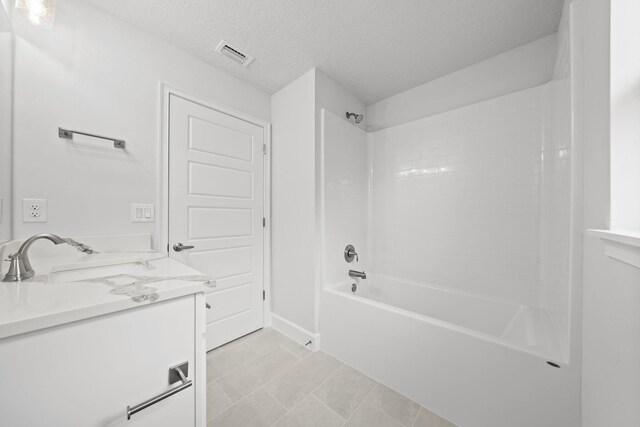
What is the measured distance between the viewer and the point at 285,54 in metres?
1.81

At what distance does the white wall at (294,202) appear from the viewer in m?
1.96

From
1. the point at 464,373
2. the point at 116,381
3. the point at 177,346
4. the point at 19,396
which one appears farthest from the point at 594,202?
the point at 19,396

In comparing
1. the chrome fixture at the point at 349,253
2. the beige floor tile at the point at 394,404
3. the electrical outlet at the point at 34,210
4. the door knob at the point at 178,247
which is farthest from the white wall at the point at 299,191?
the electrical outlet at the point at 34,210

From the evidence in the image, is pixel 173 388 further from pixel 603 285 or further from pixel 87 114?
pixel 87 114

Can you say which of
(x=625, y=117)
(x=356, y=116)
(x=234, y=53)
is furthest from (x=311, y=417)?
(x=234, y=53)

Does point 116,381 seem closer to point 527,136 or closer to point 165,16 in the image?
point 165,16

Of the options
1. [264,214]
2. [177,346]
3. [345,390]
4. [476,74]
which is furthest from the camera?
[264,214]

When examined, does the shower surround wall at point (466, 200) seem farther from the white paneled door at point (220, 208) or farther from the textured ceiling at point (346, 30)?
the white paneled door at point (220, 208)

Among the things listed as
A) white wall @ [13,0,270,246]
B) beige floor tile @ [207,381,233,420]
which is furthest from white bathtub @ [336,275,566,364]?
white wall @ [13,0,270,246]

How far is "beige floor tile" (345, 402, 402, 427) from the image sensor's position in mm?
1222

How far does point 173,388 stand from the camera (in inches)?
27.0

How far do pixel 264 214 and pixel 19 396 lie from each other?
1824 mm

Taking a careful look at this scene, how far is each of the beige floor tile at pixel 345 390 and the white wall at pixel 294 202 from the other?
0.43 m

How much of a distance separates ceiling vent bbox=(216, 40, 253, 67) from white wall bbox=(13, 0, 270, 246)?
0.33 m
